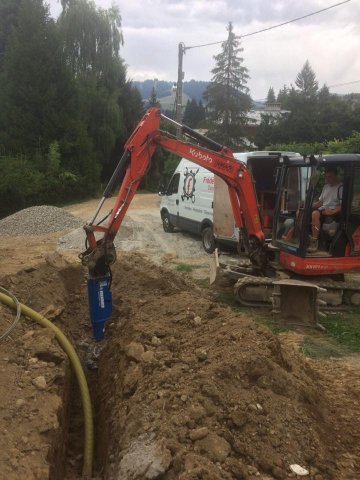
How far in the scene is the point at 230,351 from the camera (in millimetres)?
4723

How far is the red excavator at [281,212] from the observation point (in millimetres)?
8000

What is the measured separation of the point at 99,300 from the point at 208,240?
24.5ft

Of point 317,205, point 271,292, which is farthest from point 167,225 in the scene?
point 317,205

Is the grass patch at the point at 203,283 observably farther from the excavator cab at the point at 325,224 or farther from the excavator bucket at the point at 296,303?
the excavator bucket at the point at 296,303

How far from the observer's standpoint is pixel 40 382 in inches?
184

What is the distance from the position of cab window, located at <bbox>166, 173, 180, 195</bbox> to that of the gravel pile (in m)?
4.16

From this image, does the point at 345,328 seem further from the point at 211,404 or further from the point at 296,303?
the point at 211,404

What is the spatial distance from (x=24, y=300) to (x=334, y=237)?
16.3ft

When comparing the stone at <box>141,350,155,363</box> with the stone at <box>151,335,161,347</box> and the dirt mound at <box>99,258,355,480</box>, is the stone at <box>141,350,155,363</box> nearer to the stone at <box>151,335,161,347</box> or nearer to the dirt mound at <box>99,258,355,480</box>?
the dirt mound at <box>99,258,355,480</box>

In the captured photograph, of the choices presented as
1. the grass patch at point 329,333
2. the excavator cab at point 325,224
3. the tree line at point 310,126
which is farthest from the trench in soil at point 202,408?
the tree line at point 310,126

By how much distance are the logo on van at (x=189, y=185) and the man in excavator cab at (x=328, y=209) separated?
20.2 feet

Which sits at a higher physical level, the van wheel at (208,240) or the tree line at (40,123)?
the tree line at (40,123)

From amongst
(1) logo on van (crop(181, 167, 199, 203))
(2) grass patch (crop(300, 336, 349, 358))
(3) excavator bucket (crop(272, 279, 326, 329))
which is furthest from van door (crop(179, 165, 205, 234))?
(2) grass patch (crop(300, 336, 349, 358))

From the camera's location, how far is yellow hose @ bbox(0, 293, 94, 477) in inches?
186
